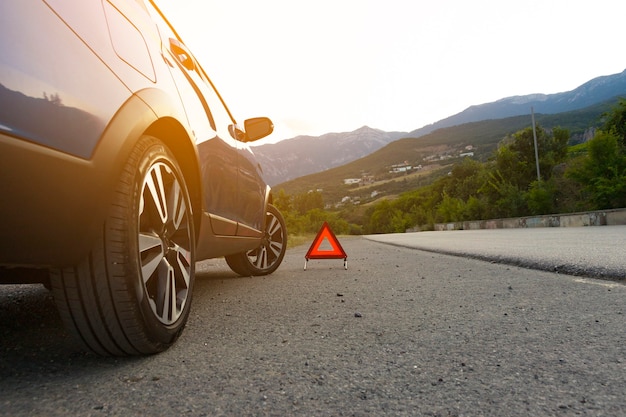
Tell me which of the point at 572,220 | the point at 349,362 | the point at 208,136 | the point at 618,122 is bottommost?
the point at 572,220

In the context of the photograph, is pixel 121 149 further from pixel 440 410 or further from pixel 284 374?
pixel 440 410

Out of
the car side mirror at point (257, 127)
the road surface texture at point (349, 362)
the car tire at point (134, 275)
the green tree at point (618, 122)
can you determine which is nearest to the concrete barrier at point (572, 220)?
the green tree at point (618, 122)

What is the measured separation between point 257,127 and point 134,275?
2.93 metres

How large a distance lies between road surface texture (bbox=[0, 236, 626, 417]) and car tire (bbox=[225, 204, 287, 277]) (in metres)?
1.67

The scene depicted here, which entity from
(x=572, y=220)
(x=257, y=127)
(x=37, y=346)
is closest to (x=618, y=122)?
(x=572, y=220)

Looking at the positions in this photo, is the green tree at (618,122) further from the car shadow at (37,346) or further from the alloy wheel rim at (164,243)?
the car shadow at (37,346)

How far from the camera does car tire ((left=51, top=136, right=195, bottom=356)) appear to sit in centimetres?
154

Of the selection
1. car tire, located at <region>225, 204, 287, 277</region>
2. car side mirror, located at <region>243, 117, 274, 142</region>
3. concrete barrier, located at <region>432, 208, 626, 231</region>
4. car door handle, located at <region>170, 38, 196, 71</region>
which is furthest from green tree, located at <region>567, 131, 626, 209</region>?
car door handle, located at <region>170, 38, 196, 71</region>

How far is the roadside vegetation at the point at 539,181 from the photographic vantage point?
2398 centimetres

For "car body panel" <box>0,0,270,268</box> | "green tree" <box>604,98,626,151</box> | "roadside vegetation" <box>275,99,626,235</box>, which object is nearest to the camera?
"car body panel" <box>0,0,270,268</box>

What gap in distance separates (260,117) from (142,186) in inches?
108

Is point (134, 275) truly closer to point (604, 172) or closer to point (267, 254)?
point (267, 254)

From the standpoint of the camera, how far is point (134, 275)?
5.33 feet

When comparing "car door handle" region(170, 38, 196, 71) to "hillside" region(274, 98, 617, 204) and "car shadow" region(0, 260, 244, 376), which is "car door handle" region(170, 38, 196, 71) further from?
"hillside" region(274, 98, 617, 204)
